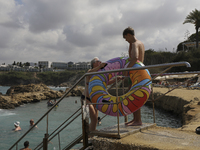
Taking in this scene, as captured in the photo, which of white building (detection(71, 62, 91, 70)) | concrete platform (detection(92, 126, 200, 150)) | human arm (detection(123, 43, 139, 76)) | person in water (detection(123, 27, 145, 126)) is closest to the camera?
concrete platform (detection(92, 126, 200, 150))

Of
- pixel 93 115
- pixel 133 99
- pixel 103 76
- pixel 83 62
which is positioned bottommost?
pixel 93 115

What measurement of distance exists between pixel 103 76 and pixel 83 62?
189613mm

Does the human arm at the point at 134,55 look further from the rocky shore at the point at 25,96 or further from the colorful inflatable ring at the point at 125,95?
the rocky shore at the point at 25,96

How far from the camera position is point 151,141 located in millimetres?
2801

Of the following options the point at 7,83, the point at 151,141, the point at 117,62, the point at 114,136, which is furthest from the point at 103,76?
the point at 7,83

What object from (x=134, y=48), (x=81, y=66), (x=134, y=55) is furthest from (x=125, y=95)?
(x=81, y=66)

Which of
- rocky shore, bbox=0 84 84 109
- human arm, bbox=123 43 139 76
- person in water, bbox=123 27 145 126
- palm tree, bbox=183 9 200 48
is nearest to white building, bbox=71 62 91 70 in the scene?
rocky shore, bbox=0 84 84 109

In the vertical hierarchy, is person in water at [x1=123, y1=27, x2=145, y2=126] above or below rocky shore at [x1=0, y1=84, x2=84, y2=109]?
above

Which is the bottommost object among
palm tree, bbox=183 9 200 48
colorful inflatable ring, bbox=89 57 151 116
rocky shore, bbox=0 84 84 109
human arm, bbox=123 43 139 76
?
rocky shore, bbox=0 84 84 109

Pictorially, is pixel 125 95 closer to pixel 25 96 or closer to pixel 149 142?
pixel 149 142

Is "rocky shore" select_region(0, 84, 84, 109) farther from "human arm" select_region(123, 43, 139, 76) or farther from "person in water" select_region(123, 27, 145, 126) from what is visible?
"human arm" select_region(123, 43, 139, 76)

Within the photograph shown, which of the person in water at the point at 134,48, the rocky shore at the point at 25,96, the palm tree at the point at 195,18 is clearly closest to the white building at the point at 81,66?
the rocky shore at the point at 25,96

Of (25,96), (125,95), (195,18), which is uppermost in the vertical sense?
(195,18)

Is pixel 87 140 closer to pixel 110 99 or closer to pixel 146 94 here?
pixel 110 99
